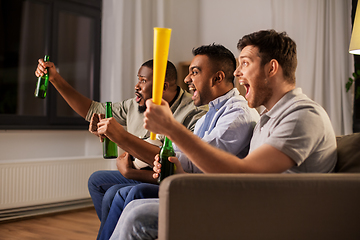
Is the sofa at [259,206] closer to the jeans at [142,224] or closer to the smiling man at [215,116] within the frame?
the jeans at [142,224]

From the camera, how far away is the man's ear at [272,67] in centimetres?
133

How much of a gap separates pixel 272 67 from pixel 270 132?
25 cm

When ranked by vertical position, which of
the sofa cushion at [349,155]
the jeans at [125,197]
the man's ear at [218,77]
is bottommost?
the jeans at [125,197]

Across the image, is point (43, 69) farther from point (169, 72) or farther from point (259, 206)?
point (259, 206)

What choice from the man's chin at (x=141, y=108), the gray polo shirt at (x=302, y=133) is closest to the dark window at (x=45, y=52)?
the man's chin at (x=141, y=108)

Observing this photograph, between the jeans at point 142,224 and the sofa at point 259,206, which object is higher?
the sofa at point 259,206

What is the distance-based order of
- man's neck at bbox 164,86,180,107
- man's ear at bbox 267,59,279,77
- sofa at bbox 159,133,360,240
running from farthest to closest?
man's neck at bbox 164,86,180,107, man's ear at bbox 267,59,279,77, sofa at bbox 159,133,360,240

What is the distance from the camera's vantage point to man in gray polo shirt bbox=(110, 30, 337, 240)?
1099 millimetres

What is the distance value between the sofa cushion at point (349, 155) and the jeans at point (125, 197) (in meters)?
0.73

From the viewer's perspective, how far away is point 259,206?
100cm

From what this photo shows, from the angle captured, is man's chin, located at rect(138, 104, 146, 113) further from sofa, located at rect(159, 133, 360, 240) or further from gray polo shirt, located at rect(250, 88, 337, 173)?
sofa, located at rect(159, 133, 360, 240)

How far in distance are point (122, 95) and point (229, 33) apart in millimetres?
1518

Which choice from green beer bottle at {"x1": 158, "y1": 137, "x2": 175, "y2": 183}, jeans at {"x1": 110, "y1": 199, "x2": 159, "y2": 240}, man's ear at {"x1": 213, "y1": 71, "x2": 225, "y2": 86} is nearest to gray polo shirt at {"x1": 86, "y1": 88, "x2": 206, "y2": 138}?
man's ear at {"x1": 213, "y1": 71, "x2": 225, "y2": 86}

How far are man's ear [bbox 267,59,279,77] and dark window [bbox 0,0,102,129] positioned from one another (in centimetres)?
253
